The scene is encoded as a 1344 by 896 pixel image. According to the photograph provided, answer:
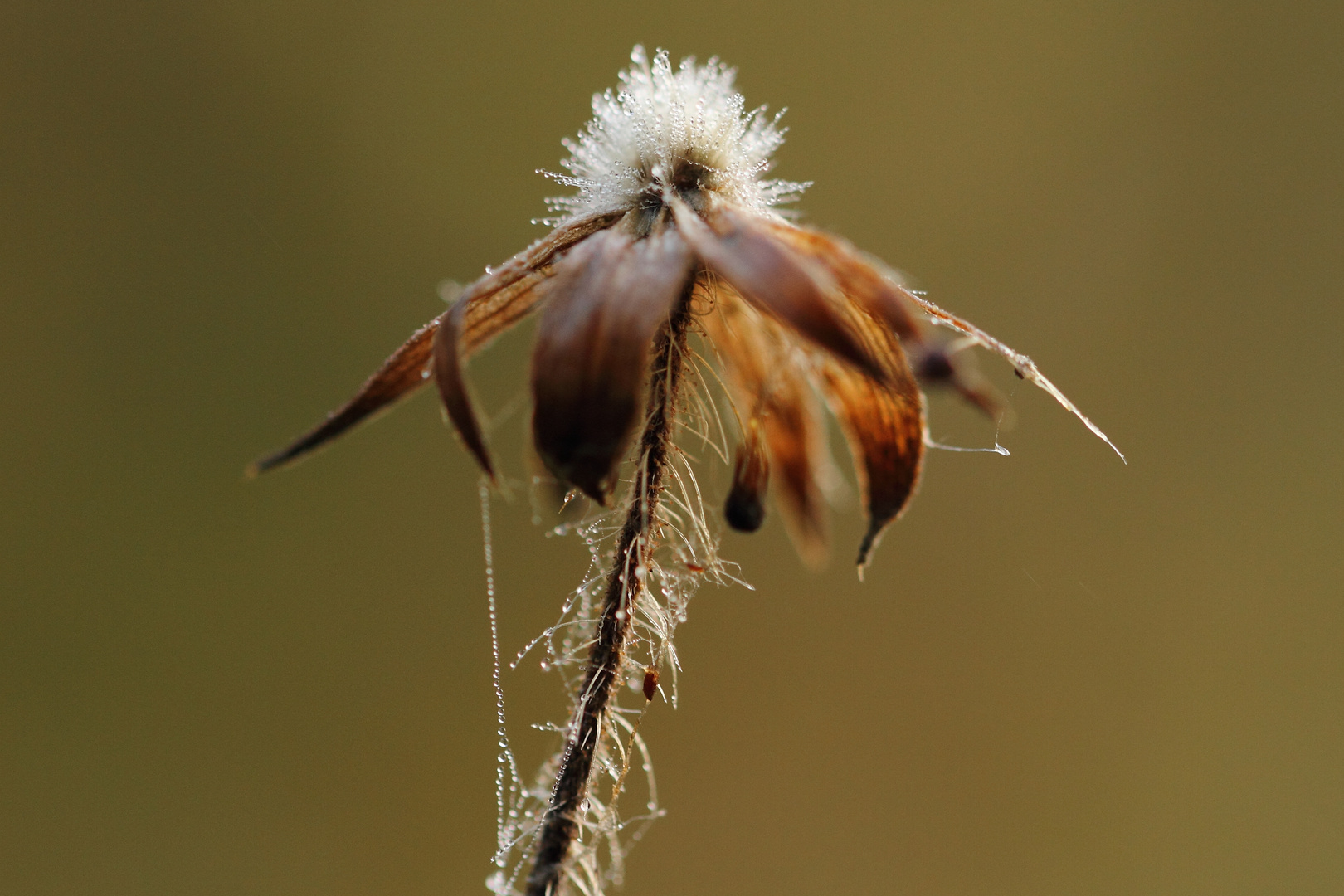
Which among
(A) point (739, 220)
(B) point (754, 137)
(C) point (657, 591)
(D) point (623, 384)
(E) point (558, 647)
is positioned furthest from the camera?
(E) point (558, 647)

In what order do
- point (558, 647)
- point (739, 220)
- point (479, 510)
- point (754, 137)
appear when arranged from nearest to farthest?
point (739, 220) → point (754, 137) → point (558, 647) → point (479, 510)

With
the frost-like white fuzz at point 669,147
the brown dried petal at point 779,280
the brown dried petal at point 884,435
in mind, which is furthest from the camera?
the frost-like white fuzz at point 669,147

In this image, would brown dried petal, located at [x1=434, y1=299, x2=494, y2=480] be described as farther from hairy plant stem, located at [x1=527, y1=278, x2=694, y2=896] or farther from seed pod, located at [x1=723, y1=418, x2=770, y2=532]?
seed pod, located at [x1=723, y1=418, x2=770, y2=532]

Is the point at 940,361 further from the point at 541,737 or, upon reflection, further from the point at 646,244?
the point at 541,737

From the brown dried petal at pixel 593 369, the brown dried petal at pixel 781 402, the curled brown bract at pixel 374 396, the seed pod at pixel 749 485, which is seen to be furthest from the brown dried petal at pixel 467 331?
the seed pod at pixel 749 485

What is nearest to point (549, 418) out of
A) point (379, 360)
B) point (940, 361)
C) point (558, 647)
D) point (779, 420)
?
point (940, 361)

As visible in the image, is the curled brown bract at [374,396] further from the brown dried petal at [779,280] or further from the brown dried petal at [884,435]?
the brown dried petal at [884,435]
